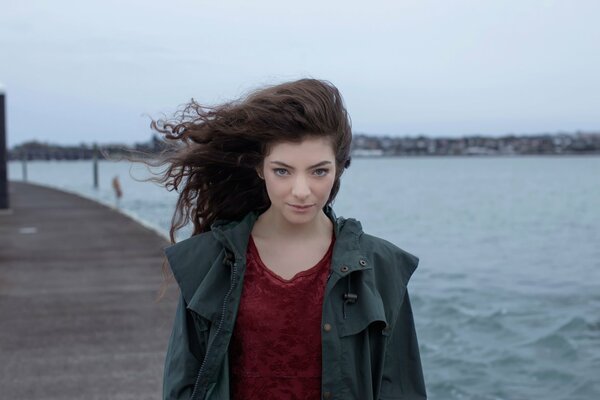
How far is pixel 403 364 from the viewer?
106 inches

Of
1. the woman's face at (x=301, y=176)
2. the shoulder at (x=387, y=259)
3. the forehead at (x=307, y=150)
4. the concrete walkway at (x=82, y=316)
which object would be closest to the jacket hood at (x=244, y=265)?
the shoulder at (x=387, y=259)

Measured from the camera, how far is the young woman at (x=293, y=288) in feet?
8.37

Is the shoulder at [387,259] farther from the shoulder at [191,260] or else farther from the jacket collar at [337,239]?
the shoulder at [191,260]

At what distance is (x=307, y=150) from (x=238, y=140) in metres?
0.29

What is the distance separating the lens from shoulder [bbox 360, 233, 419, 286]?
8.64 feet

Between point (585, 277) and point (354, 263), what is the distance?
61.9ft

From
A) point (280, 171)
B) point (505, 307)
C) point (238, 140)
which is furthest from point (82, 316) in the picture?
point (505, 307)

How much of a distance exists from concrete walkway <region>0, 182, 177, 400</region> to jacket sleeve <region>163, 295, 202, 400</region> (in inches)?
112

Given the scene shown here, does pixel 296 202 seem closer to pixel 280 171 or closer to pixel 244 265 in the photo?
pixel 280 171

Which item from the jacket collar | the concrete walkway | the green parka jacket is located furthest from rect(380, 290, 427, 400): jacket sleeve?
the concrete walkway

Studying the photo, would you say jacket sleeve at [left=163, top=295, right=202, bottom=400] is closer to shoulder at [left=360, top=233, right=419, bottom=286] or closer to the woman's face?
the woman's face

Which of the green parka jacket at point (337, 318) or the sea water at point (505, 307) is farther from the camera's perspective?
the sea water at point (505, 307)

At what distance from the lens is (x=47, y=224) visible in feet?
55.7

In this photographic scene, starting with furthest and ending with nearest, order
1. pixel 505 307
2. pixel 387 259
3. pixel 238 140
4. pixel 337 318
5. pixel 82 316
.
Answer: pixel 505 307
pixel 82 316
pixel 238 140
pixel 387 259
pixel 337 318
